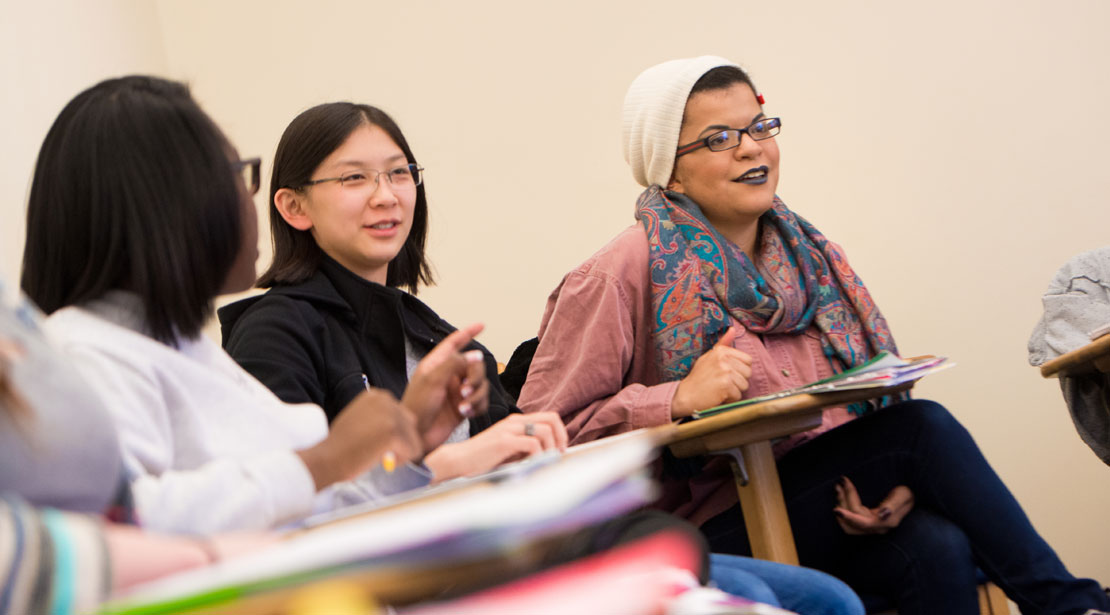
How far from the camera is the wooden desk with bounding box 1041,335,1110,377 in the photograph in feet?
6.64

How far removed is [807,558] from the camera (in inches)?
82.2

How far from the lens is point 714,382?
1973 mm

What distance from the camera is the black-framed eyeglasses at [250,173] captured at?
1213 mm

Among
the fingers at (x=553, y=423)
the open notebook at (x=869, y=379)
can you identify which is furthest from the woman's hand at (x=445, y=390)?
the open notebook at (x=869, y=379)

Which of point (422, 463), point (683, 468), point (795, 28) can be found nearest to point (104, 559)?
point (422, 463)

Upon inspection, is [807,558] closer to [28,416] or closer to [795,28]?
[28,416]

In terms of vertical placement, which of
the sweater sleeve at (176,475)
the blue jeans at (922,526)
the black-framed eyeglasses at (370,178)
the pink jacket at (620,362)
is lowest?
the blue jeans at (922,526)

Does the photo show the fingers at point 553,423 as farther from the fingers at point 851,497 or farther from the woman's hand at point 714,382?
the fingers at point 851,497

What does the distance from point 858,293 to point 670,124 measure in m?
0.56

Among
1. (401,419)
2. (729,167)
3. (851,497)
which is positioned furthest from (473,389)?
(729,167)

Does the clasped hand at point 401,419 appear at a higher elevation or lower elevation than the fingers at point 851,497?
higher

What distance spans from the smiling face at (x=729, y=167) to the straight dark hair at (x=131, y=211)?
4.75 feet

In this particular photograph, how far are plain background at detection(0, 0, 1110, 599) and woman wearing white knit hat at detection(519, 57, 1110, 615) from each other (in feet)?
4.27

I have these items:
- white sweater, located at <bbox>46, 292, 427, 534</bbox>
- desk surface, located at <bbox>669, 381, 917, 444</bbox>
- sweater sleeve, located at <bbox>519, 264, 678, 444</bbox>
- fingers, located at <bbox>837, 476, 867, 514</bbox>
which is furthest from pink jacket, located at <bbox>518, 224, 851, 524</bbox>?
white sweater, located at <bbox>46, 292, 427, 534</bbox>
